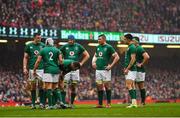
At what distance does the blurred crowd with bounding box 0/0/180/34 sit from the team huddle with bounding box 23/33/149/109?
15.5m

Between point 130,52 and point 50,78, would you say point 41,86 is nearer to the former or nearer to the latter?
point 50,78

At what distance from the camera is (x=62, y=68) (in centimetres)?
1719

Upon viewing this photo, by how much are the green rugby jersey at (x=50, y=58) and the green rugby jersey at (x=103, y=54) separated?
73.7 inches

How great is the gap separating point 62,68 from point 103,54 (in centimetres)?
179

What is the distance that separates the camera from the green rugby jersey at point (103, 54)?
1831cm

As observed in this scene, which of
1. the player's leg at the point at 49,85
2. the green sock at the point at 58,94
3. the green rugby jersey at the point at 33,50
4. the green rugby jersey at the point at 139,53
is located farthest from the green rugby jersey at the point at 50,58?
the green rugby jersey at the point at 139,53

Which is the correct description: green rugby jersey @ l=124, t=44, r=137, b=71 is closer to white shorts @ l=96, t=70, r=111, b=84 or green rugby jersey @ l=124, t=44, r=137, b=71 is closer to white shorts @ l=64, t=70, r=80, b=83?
white shorts @ l=96, t=70, r=111, b=84

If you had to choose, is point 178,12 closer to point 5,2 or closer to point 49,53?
point 5,2

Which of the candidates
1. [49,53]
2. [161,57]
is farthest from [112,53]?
[161,57]

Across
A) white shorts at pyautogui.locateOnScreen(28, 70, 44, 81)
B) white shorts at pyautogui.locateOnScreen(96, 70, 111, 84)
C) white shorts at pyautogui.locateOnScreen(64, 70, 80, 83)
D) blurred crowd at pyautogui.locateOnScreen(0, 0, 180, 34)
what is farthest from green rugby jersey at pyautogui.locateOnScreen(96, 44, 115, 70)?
blurred crowd at pyautogui.locateOnScreen(0, 0, 180, 34)

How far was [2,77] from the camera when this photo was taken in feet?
118

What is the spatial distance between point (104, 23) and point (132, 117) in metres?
26.6

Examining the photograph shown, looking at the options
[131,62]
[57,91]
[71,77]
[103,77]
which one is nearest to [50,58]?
[57,91]

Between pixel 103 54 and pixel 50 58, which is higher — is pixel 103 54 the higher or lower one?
the higher one
